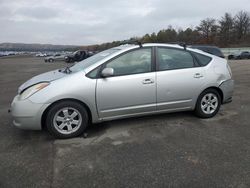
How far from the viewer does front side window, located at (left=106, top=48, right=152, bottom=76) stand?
178 inches

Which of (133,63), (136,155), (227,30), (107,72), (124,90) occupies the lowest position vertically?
(136,155)

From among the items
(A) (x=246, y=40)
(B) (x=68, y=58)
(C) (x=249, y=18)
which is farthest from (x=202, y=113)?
(C) (x=249, y=18)

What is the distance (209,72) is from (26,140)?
3555mm

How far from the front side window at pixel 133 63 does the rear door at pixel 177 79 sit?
208 millimetres

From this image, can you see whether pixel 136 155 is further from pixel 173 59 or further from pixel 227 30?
pixel 227 30

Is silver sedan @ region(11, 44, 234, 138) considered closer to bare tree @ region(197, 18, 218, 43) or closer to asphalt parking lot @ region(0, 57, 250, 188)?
asphalt parking lot @ region(0, 57, 250, 188)

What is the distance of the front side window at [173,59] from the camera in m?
4.80

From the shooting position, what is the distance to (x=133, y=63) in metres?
4.64

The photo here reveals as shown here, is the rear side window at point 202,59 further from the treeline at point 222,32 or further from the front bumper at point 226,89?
the treeline at point 222,32

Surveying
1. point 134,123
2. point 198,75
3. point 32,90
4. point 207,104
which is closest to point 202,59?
point 198,75

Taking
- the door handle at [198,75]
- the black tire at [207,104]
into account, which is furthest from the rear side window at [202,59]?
the black tire at [207,104]

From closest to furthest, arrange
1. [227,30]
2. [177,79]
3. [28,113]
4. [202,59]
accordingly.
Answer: [28,113] < [177,79] < [202,59] < [227,30]

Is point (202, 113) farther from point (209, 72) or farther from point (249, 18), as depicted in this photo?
point (249, 18)

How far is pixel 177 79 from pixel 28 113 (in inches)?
104
